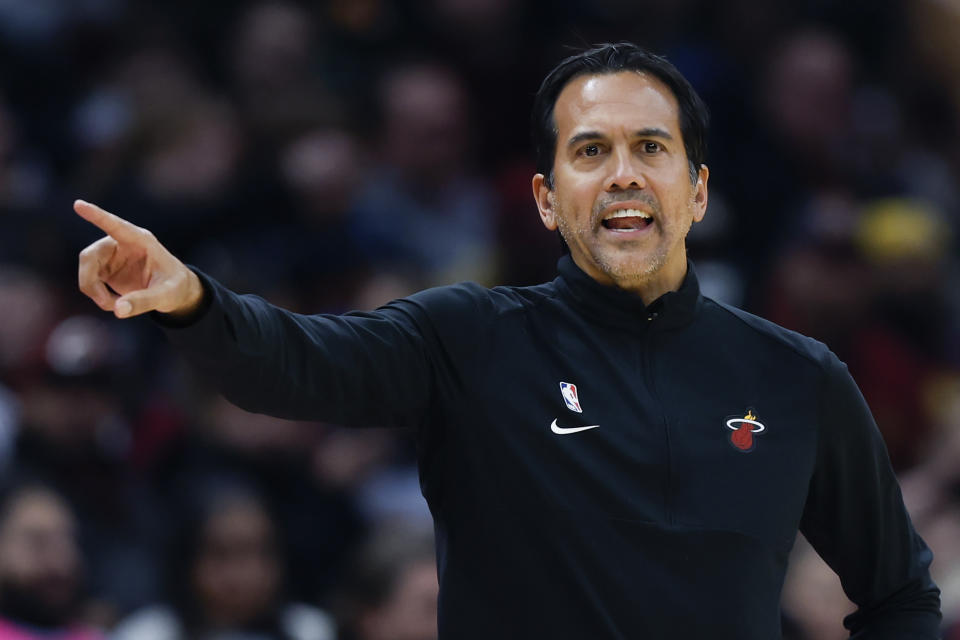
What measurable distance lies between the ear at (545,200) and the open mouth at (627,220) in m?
0.17

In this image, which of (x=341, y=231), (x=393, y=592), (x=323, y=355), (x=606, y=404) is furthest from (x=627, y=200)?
(x=341, y=231)

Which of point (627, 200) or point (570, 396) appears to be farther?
point (627, 200)

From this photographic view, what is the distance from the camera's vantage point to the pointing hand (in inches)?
90.0

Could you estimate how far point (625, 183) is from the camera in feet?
9.46

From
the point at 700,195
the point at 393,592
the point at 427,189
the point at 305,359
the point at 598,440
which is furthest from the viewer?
the point at 427,189

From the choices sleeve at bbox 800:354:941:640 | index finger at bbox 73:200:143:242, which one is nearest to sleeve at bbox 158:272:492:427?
index finger at bbox 73:200:143:242

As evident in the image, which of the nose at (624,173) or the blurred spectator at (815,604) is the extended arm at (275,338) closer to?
the nose at (624,173)

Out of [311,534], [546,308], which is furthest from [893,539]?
[311,534]

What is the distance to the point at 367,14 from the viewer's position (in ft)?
24.8

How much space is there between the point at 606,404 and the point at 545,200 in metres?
0.53

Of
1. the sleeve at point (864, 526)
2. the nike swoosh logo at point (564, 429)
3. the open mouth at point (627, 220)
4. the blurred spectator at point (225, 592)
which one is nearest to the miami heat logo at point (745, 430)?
the sleeve at point (864, 526)

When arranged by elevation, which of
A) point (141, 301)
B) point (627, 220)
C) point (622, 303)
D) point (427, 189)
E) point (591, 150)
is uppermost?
point (427, 189)

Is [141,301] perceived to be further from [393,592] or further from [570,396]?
[393,592]

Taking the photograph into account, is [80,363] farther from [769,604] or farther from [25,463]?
[769,604]
